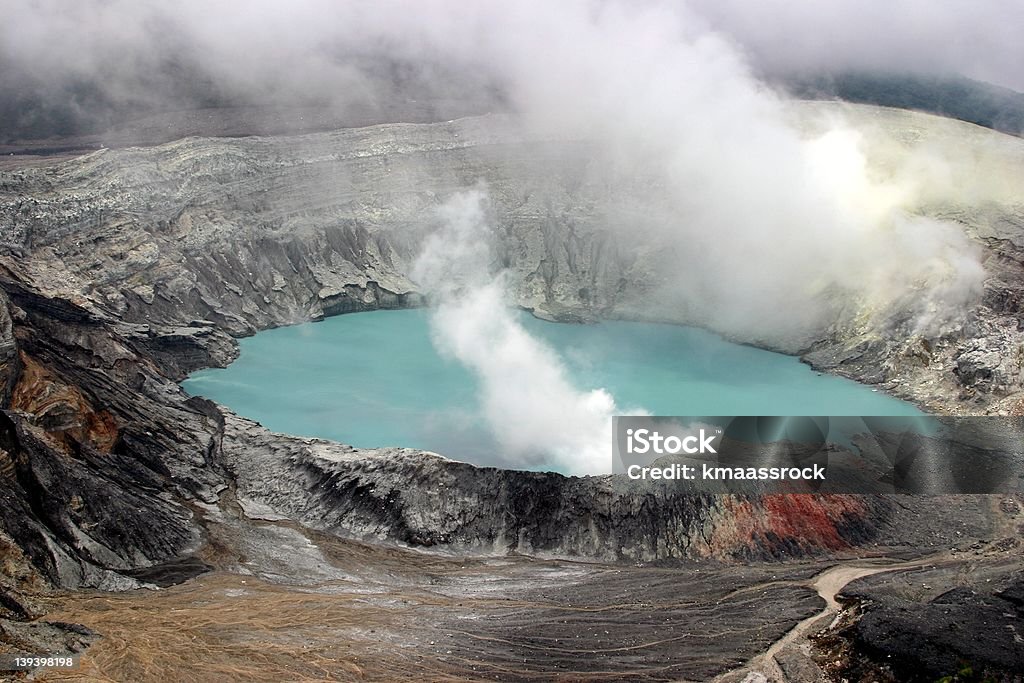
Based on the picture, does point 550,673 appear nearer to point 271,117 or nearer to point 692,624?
point 692,624

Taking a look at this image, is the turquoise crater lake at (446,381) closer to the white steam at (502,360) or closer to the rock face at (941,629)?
the white steam at (502,360)

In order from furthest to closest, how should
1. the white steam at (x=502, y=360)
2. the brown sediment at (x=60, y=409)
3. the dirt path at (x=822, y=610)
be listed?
the white steam at (x=502, y=360)
the brown sediment at (x=60, y=409)
the dirt path at (x=822, y=610)

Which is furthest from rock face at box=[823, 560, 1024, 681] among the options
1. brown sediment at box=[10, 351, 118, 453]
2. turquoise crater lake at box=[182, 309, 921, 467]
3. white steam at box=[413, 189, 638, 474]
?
brown sediment at box=[10, 351, 118, 453]

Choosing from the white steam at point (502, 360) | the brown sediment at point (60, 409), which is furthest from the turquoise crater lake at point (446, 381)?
the brown sediment at point (60, 409)

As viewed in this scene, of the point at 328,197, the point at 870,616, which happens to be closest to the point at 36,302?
the point at 328,197

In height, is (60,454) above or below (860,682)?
above

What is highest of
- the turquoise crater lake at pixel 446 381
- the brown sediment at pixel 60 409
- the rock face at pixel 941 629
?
the turquoise crater lake at pixel 446 381

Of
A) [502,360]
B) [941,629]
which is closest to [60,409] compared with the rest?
[502,360]

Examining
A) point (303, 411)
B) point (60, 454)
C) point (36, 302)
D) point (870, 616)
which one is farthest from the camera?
point (303, 411)
